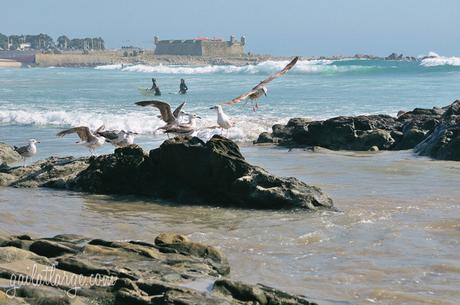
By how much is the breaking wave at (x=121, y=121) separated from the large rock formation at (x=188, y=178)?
29.1 feet

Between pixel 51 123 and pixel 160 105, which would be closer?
pixel 160 105

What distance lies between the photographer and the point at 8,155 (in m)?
13.8

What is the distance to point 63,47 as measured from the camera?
646 feet

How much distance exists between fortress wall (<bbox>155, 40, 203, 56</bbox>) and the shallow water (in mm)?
135752

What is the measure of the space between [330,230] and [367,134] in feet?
27.9

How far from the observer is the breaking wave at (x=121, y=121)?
2135 centimetres

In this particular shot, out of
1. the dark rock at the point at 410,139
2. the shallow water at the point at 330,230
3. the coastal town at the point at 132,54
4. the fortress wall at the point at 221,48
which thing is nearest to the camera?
the shallow water at the point at 330,230

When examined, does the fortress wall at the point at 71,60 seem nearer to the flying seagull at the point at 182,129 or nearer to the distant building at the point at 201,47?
the distant building at the point at 201,47

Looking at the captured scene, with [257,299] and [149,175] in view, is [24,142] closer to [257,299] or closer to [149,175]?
[149,175]

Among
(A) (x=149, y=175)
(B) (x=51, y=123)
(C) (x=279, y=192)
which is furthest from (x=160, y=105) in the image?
(B) (x=51, y=123)

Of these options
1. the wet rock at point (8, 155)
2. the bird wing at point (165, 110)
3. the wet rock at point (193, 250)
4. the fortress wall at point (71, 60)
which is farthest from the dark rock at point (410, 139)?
the fortress wall at point (71, 60)

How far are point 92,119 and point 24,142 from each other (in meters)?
7.36

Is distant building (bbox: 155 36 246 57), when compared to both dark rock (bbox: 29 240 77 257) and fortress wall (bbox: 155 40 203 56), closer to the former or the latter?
fortress wall (bbox: 155 40 203 56)

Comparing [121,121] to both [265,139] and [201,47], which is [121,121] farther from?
[201,47]
